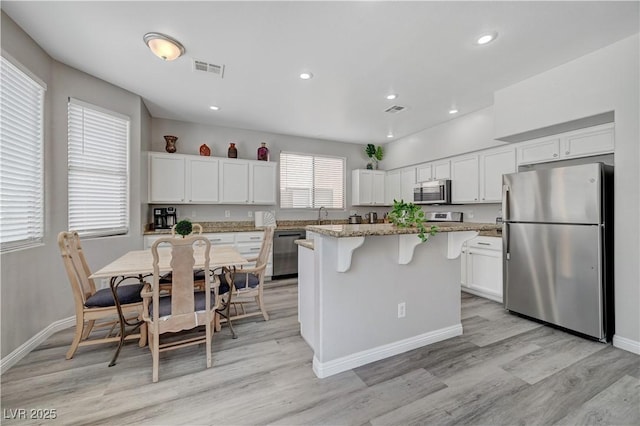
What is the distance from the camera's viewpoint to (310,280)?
229cm

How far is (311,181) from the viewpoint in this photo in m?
5.54

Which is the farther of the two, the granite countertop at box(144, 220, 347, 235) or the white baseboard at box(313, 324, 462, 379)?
the granite countertop at box(144, 220, 347, 235)

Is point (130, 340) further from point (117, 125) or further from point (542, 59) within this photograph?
point (542, 59)

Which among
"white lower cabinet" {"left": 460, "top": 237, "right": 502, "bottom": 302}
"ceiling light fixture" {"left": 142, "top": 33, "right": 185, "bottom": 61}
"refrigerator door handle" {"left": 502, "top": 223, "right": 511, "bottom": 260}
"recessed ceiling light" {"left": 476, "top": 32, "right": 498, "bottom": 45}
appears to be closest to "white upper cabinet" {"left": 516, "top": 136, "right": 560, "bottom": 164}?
"refrigerator door handle" {"left": 502, "top": 223, "right": 511, "bottom": 260}

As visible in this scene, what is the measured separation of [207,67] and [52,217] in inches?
85.1

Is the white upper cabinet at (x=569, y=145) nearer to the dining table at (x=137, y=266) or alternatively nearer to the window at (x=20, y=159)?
the dining table at (x=137, y=266)

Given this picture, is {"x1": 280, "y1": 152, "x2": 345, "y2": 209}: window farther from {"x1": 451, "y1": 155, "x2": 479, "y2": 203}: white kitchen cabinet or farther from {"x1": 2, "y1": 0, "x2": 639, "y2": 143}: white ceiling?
{"x1": 451, "y1": 155, "x2": 479, "y2": 203}: white kitchen cabinet

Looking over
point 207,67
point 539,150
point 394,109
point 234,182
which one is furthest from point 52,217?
point 539,150

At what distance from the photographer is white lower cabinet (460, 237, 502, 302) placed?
3455 millimetres

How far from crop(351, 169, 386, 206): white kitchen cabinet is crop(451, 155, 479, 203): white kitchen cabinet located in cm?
171

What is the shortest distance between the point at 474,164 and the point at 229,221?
4.22 m

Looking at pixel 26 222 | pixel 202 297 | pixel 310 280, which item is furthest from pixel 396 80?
pixel 26 222

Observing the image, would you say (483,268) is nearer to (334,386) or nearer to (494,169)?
(494,169)

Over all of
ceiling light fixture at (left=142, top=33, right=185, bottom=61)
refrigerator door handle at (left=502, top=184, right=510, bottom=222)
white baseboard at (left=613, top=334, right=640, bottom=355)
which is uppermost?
ceiling light fixture at (left=142, top=33, right=185, bottom=61)
